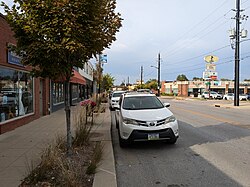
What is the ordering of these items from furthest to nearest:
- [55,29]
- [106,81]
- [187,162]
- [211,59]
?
1. [106,81]
2. [211,59]
3. [187,162]
4. [55,29]

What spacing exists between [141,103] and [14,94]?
5556 millimetres

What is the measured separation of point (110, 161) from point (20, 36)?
327 centimetres

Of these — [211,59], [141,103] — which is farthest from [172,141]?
[211,59]

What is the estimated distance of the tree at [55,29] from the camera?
194 inches

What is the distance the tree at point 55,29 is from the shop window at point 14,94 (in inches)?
194

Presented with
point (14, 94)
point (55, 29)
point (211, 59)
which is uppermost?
point (211, 59)

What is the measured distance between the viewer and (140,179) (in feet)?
16.6

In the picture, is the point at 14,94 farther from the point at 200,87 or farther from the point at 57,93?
the point at 200,87

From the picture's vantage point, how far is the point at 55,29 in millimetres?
4988

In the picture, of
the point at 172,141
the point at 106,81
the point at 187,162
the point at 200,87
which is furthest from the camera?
the point at 200,87

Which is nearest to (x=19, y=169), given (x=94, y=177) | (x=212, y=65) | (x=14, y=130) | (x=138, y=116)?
(x=94, y=177)

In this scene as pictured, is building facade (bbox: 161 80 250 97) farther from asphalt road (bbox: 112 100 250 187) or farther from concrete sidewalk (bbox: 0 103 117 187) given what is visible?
asphalt road (bbox: 112 100 250 187)

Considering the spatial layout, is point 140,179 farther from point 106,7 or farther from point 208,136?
point 208,136

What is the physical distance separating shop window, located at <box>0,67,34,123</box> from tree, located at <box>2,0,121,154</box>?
4.93 meters
